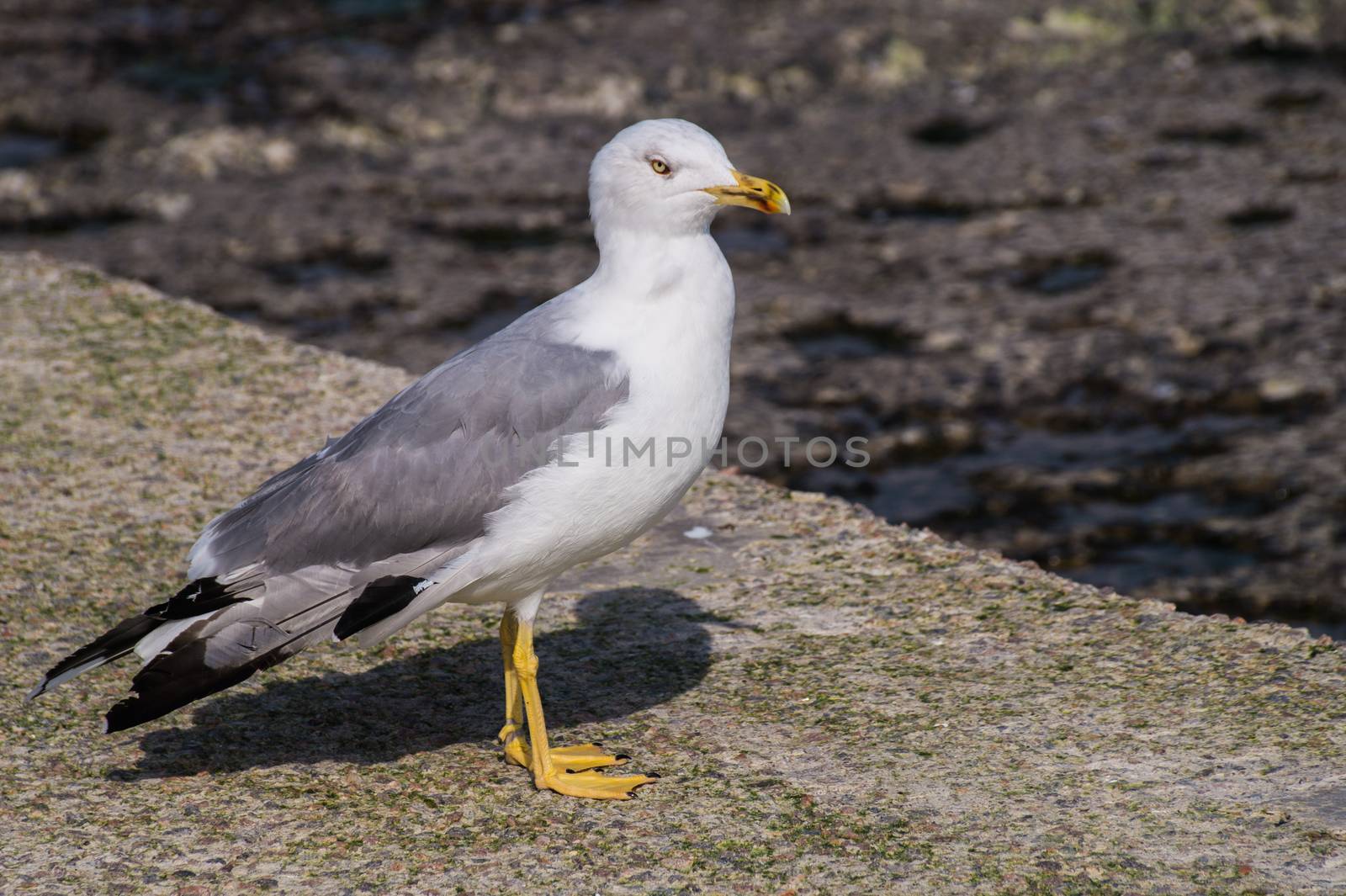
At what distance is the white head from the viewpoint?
155 inches

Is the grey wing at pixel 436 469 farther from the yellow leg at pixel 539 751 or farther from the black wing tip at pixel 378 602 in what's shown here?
the yellow leg at pixel 539 751

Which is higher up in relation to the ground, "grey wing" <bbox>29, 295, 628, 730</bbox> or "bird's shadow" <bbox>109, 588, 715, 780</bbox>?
"grey wing" <bbox>29, 295, 628, 730</bbox>

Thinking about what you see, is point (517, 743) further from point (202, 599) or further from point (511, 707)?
point (202, 599)

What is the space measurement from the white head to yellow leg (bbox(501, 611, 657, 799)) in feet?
3.67

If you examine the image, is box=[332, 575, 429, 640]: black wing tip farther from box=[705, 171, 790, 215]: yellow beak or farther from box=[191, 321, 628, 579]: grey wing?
box=[705, 171, 790, 215]: yellow beak

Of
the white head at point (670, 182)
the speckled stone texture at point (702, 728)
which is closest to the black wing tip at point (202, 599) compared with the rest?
the speckled stone texture at point (702, 728)

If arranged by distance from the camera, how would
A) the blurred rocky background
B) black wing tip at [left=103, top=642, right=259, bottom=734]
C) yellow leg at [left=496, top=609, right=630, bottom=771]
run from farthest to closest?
the blurred rocky background, yellow leg at [left=496, top=609, right=630, bottom=771], black wing tip at [left=103, top=642, right=259, bottom=734]

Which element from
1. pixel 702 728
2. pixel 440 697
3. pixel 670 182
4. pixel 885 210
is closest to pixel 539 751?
pixel 702 728

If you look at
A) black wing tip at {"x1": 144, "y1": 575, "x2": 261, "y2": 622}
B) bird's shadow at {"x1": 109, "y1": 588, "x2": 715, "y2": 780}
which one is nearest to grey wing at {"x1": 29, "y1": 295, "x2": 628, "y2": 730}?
black wing tip at {"x1": 144, "y1": 575, "x2": 261, "y2": 622}

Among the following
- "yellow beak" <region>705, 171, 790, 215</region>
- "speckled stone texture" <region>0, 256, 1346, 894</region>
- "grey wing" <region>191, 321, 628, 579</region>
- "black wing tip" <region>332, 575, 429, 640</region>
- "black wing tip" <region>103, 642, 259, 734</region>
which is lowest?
"speckled stone texture" <region>0, 256, 1346, 894</region>

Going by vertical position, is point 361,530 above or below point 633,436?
below

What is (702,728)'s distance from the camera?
13.9ft

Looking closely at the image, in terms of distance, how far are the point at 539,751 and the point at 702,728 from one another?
50 centimetres

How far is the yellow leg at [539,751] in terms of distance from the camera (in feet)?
12.8
